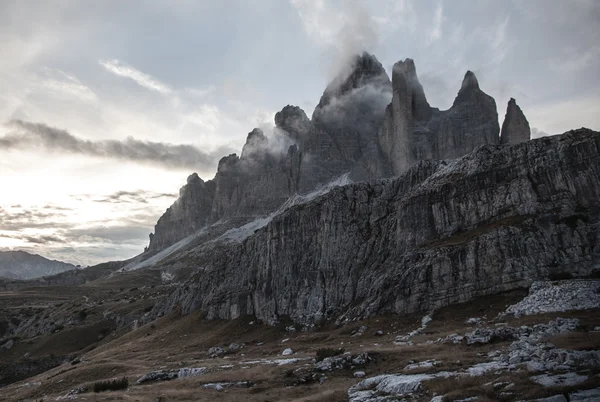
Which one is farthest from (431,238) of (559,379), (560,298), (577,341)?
(559,379)

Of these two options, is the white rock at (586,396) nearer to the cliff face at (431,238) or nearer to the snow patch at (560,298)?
the snow patch at (560,298)

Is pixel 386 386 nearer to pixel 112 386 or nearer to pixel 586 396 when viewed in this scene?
pixel 586 396

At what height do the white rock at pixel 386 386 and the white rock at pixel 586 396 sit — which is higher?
the white rock at pixel 586 396

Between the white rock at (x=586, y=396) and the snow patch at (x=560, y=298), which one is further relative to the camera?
the snow patch at (x=560, y=298)

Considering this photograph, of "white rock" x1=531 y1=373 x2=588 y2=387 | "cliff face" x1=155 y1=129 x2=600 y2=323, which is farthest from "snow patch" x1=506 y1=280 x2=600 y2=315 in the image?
"white rock" x1=531 y1=373 x2=588 y2=387

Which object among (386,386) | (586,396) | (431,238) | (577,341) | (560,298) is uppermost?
(431,238)

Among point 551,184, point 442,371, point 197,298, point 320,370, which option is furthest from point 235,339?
point 551,184

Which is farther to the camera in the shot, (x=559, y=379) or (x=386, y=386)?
(x=386, y=386)

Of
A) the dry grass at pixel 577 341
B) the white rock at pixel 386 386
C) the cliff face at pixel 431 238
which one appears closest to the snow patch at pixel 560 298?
the cliff face at pixel 431 238

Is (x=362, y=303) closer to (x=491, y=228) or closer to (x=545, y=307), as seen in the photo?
(x=491, y=228)

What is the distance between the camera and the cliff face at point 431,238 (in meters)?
56.8

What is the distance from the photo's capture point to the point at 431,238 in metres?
70.6

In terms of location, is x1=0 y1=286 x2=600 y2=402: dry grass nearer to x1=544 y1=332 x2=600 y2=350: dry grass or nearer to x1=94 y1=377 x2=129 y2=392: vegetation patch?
x1=544 y1=332 x2=600 y2=350: dry grass

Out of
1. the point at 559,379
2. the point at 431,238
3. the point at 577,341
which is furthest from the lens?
the point at 431,238
